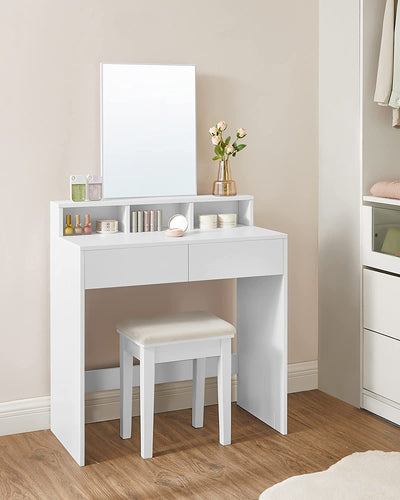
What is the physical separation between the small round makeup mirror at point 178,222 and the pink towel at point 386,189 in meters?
0.85

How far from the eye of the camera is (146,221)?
3.27 m

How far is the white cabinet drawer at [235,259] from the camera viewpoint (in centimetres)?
303

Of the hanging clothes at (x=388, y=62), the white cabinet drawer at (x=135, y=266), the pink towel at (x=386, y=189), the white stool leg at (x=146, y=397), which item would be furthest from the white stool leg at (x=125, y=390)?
the hanging clothes at (x=388, y=62)

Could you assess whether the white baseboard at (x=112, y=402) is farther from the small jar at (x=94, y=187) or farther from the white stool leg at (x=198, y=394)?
the small jar at (x=94, y=187)

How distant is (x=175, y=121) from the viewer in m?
3.38

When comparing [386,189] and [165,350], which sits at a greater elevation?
[386,189]

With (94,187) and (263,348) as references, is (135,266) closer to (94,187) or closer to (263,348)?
(94,187)

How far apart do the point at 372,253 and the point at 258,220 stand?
581 mm

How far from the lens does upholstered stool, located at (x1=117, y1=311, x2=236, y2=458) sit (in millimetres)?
2941

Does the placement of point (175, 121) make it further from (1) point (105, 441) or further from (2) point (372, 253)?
(1) point (105, 441)

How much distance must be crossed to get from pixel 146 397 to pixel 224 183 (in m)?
1.02

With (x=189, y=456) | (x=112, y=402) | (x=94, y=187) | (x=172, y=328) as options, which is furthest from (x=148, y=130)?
(x=189, y=456)

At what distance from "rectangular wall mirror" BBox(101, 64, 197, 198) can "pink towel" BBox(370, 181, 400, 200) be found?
80cm

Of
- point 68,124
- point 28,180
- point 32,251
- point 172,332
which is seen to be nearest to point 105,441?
point 172,332
